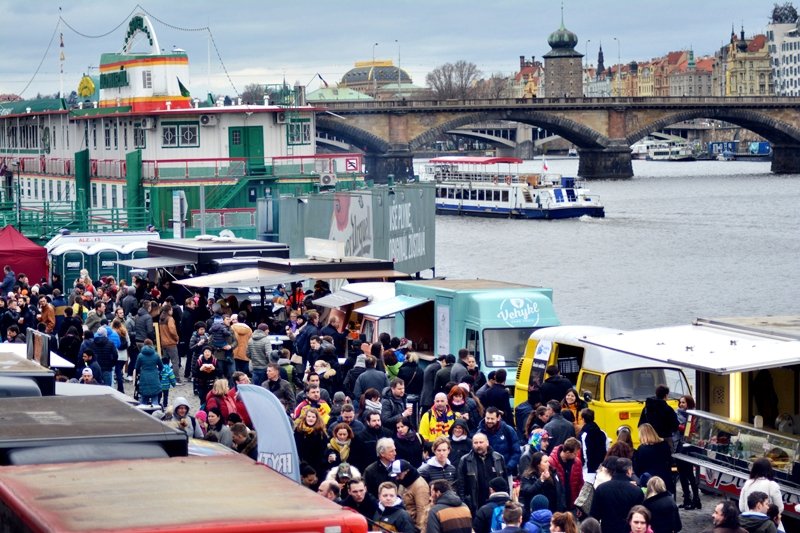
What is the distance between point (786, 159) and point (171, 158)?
8734cm

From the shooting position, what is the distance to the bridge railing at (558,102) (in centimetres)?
10694

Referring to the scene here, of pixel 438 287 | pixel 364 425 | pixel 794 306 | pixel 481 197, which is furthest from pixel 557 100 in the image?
pixel 364 425

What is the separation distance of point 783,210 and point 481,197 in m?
16.9

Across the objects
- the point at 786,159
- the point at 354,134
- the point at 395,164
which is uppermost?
the point at 354,134

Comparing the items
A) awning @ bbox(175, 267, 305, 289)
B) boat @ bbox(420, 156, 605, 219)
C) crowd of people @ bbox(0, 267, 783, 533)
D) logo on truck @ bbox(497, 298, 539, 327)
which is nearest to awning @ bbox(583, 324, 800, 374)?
crowd of people @ bbox(0, 267, 783, 533)

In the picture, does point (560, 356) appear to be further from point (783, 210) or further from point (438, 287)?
point (783, 210)

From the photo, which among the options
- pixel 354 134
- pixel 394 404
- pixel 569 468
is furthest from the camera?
pixel 354 134

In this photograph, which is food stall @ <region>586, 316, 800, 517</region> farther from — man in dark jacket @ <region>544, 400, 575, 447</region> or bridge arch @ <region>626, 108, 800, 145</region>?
bridge arch @ <region>626, 108, 800, 145</region>

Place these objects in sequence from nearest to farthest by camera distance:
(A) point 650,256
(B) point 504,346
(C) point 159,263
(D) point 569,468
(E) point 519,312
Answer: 1. (D) point 569,468
2. (B) point 504,346
3. (E) point 519,312
4. (C) point 159,263
5. (A) point 650,256

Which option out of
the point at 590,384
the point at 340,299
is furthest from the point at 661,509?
the point at 340,299

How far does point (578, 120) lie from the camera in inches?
4446

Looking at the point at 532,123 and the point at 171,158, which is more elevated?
the point at 532,123

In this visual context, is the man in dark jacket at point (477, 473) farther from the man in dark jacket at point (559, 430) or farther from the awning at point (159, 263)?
the awning at point (159, 263)

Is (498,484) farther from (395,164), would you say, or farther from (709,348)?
(395,164)
